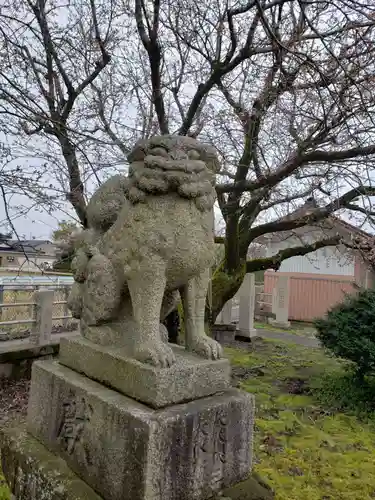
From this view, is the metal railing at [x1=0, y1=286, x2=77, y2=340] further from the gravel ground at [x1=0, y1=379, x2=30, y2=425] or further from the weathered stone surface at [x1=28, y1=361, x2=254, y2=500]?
the weathered stone surface at [x1=28, y1=361, x2=254, y2=500]

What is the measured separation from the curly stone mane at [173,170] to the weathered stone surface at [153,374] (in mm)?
691

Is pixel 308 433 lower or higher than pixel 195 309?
lower

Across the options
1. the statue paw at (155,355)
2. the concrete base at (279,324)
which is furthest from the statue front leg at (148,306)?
the concrete base at (279,324)

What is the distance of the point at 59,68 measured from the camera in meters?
5.13

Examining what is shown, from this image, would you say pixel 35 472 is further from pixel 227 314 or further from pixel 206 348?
pixel 227 314

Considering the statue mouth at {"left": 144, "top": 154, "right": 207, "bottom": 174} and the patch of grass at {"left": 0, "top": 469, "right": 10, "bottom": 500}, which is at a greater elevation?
the statue mouth at {"left": 144, "top": 154, "right": 207, "bottom": 174}

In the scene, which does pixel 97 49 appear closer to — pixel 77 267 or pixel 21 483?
pixel 77 267

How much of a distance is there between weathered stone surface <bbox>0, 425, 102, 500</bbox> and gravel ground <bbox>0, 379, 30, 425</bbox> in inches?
85.9

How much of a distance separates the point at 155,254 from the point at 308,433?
10.9ft

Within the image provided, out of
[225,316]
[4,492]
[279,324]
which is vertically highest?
[225,316]

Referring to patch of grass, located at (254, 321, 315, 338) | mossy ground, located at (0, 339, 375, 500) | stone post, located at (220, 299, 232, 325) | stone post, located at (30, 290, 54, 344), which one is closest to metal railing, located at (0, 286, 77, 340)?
stone post, located at (30, 290, 54, 344)

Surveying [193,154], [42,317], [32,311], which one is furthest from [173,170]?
[32,311]

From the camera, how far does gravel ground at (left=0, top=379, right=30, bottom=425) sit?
4098 mm

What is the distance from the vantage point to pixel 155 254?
1637mm
